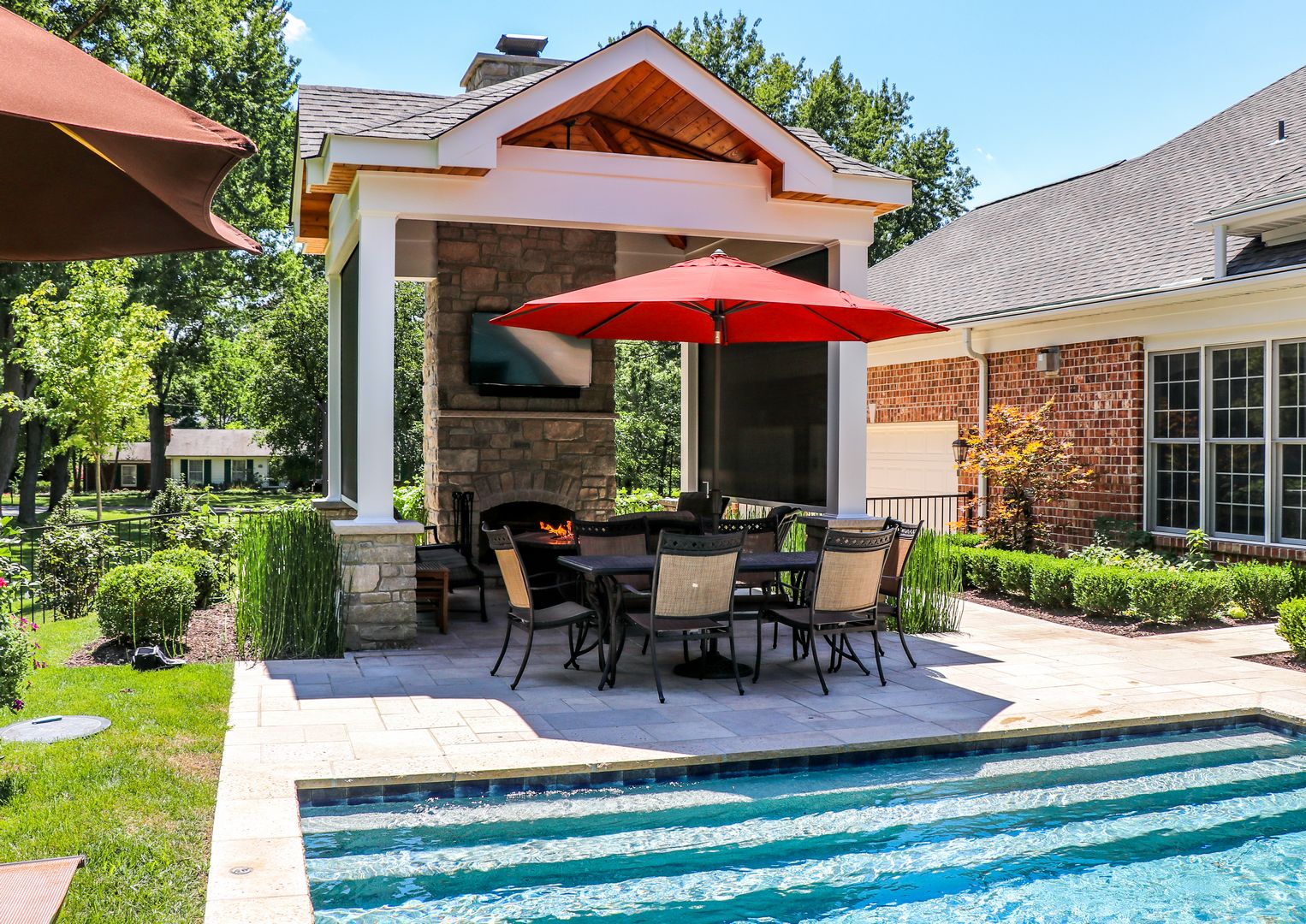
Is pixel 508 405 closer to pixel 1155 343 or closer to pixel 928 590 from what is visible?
pixel 928 590

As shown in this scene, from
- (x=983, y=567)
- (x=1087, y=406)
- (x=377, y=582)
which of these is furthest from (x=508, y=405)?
(x=1087, y=406)

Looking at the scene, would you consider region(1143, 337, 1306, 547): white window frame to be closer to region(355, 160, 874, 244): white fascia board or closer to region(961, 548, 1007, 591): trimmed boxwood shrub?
region(961, 548, 1007, 591): trimmed boxwood shrub

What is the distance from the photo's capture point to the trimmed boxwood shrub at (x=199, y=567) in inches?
342

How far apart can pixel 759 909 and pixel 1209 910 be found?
1.61 m

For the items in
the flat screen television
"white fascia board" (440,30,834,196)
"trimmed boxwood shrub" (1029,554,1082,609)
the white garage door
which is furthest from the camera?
the white garage door

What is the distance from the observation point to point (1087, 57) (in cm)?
2172

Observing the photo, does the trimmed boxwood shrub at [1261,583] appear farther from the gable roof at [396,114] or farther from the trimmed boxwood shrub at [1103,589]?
the gable roof at [396,114]

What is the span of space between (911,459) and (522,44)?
740 cm

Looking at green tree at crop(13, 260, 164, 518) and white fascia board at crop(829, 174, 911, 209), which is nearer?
white fascia board at crop(829, 174, 911, 209)

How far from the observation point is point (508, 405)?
11883 millimetres

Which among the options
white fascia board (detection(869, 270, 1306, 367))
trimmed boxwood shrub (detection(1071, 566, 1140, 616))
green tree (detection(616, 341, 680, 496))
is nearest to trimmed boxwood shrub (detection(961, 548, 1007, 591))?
trimmed boxwood shrub (detection(1071, 566, 1140, 616))

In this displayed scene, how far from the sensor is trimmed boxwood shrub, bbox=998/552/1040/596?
10.2m

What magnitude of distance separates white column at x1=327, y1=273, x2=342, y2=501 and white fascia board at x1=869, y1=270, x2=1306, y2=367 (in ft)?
19.5

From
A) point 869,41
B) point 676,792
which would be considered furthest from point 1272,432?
point 869,41
